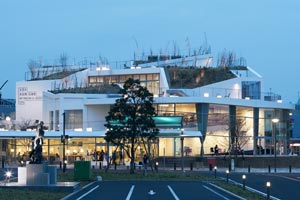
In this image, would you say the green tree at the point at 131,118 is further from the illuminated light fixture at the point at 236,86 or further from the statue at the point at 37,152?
the illuminated light fixture at the point at 236,86

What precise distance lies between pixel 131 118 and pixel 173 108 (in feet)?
85.8

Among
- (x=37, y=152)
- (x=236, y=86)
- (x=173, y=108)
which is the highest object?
(x=236, y=86)

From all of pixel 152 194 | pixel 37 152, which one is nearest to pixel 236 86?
pixel 37 152

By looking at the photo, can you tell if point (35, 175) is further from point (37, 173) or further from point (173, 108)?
point (173, 108)

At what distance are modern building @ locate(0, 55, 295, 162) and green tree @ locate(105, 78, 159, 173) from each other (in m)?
16.2

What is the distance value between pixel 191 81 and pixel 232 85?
5.15 meters

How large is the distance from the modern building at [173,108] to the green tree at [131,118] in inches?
639

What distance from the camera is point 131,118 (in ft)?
164

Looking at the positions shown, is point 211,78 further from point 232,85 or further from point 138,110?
point 138,110

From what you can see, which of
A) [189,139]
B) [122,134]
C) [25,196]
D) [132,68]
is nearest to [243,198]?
[25,196]

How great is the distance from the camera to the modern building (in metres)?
73.9

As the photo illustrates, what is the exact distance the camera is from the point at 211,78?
283 feet

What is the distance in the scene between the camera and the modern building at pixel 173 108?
73875mm

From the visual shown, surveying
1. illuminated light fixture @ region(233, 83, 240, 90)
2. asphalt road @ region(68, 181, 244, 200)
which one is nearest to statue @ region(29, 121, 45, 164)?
asphalt road @ region(68, 181, 244, 200)
